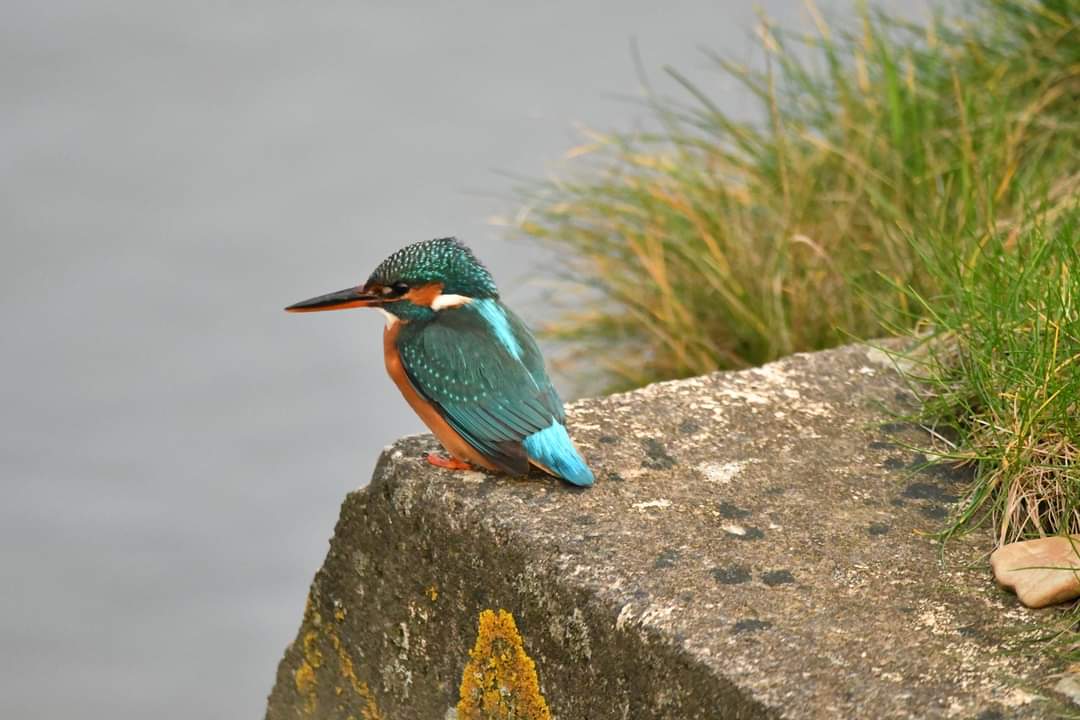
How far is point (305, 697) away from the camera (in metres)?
3.27

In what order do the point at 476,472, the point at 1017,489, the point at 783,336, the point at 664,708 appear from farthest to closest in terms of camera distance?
the point at 783,336 → the point at 476,472 → the point at 1017,489 → the point at 664,708

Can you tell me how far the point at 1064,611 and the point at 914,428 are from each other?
0.70 m

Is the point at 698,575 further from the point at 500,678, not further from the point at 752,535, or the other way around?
the point at 500,678

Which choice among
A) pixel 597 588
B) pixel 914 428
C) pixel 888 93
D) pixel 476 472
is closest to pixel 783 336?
pixel 888 93

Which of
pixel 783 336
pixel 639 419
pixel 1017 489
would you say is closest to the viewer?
pixel 1017 489

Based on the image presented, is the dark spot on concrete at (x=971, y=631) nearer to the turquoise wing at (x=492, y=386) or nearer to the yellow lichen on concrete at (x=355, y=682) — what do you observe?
the turquoise wing at (x=492, y=386)

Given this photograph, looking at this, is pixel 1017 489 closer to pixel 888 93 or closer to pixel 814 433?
pixel 814 433

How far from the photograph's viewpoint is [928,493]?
287cm

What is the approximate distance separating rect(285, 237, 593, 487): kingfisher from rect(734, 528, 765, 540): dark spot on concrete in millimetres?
299

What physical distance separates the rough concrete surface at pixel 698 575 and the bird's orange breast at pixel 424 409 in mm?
57

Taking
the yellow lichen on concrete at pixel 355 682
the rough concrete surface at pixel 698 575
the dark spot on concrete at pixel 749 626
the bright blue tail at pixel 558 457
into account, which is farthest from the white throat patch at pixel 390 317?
the dark spot on concrete at pixel 749 626

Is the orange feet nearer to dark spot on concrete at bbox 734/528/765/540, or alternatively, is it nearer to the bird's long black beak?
the bird's long black beak

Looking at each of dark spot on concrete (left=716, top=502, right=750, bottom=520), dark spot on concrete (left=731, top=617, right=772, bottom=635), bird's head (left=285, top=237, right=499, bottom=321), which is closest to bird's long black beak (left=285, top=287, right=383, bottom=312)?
bird's head (left=285, top=237, right=499, bottom=321)

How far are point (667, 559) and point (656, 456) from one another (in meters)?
0.39
